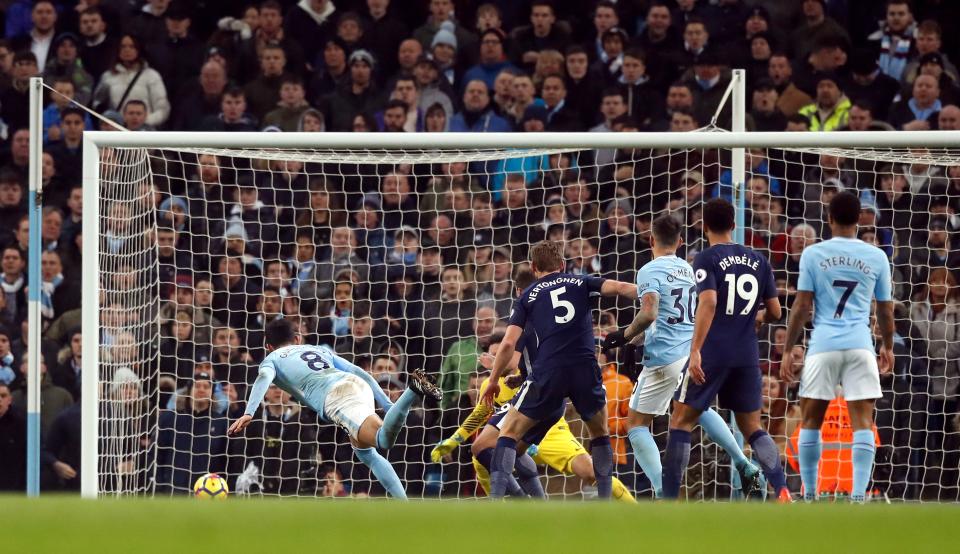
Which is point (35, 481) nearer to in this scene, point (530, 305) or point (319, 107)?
point (530, 305)

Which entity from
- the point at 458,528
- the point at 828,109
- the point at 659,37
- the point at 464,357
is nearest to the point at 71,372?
the point at 464,357

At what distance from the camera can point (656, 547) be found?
349cm

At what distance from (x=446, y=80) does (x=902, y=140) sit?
488 cm

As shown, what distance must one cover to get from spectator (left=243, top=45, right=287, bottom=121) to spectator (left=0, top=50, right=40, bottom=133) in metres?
1.98

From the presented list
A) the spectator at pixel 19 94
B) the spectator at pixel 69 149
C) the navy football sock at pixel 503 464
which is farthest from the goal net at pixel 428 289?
the spectator at pixel 19 94

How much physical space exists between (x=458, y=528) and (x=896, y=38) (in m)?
10.4

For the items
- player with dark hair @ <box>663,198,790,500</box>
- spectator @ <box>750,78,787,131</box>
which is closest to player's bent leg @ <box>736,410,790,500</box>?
player with dark hair @ <box>663,198,790,500</box>

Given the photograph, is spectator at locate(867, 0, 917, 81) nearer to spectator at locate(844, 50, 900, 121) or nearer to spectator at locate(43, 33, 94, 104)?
spectator at locate(844, 50, 900, 121)

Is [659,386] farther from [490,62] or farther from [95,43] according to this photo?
Answer: [95,43]

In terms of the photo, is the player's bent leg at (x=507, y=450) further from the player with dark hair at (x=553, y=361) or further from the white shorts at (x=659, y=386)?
the white shorts at (x=659, y=386)

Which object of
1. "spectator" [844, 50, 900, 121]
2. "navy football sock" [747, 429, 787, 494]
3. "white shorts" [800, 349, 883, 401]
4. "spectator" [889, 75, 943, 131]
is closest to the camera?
"white shorts" [800, 349, 883, 401]

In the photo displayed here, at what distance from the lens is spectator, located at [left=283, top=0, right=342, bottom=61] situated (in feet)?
44.9

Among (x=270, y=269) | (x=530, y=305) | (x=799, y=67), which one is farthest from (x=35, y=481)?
(x=799, y=67)

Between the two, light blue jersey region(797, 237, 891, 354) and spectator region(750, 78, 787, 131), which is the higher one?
spectator region(750, 78, 787, 131)
